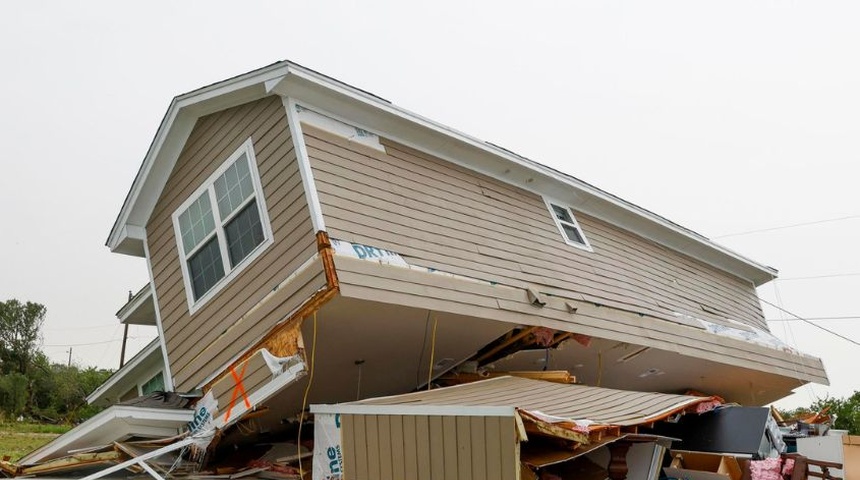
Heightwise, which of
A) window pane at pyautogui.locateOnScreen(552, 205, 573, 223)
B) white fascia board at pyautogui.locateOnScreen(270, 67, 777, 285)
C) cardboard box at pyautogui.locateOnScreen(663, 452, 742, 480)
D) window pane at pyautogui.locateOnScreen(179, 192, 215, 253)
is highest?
white fascia board at pyautogui.locateOnScreen(270, 67, 777, 285)

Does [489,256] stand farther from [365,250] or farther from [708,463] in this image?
[708,463]

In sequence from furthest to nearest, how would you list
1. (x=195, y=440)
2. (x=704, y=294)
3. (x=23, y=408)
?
(x=23, y=408) < (x=704, y=294) < (x=195, y=440)

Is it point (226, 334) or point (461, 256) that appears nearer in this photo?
point (226, 334)

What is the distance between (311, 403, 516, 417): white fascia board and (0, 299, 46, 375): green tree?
29.9 meters

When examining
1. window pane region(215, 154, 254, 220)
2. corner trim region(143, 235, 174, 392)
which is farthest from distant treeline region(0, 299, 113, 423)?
window pane region(215, 154, 254, 220)

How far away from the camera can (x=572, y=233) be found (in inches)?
488

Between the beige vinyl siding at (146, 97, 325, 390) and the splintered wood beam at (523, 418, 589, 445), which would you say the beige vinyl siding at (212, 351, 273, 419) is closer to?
the beige vinyl siding at (146, 97, 325, 390)

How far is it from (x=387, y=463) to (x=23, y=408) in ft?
76.4

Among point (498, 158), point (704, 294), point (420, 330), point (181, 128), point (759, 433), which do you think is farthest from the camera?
point (704, 294)

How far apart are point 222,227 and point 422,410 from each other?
416 cm

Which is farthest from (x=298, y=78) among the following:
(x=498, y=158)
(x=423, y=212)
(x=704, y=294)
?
(x=704, y=294)

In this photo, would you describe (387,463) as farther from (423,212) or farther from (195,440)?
(423,212)

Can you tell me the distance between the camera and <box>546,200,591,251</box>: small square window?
1203 centimetres

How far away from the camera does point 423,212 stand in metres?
9.17
